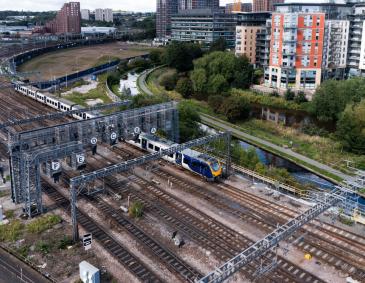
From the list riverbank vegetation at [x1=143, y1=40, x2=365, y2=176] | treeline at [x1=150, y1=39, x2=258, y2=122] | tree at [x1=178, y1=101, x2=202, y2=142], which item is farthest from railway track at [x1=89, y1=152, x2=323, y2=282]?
treeline at [x1=150, y1=39, x2=258, y2=122]

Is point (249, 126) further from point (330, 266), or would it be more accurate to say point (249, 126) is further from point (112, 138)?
point (330, 266)

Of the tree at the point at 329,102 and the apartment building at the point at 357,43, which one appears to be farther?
the apartment building at the point at 357,43

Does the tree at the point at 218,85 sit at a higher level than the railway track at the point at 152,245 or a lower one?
higher

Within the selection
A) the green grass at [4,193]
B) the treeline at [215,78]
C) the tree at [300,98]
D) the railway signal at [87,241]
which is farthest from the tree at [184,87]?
the railway signal at [87,241]

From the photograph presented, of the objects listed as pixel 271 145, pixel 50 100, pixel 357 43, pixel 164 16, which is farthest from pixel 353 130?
pixel 164 16

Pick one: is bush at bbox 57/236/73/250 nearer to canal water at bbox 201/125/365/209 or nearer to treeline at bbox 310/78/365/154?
canal water at bbox 201/125/365/209

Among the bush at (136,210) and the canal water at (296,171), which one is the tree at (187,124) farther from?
the bush at (136,210)

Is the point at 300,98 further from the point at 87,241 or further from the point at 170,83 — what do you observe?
the point at 87,241
